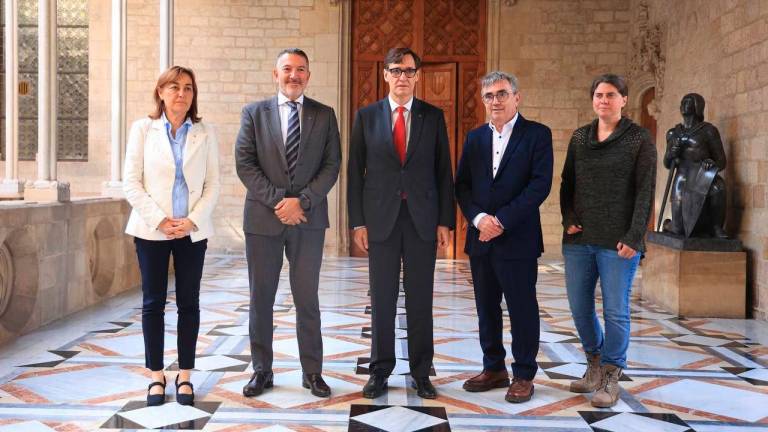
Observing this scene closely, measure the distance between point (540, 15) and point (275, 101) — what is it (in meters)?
7.77

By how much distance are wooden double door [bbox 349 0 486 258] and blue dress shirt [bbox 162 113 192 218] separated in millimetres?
7258

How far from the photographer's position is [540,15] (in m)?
10.4

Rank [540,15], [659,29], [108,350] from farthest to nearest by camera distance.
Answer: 1. [540,15]
2. [659,29]
3. [108,350]

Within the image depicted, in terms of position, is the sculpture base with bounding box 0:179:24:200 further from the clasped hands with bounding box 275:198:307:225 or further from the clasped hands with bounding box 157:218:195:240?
the clasped hands with bounding box 275:198:307:225

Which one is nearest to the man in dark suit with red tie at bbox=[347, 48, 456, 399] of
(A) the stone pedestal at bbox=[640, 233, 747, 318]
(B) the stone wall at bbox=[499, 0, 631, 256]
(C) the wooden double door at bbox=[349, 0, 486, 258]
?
(A) the stone pedestal at bbox=[640, 233, 747, 318]

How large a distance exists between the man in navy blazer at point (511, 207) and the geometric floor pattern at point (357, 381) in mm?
378

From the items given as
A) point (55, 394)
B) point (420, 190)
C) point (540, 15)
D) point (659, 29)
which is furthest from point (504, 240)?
point (540, 15)

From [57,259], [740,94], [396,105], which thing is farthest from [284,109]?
[740,94]

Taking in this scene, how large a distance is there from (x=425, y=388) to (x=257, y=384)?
2.54ft

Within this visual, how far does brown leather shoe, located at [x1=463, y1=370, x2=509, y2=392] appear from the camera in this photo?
11.6 ft

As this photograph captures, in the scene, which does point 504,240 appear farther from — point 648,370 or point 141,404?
point 141,404

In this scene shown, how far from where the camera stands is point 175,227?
10.4 ft

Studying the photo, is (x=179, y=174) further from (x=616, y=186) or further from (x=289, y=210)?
(x=616, y=186)

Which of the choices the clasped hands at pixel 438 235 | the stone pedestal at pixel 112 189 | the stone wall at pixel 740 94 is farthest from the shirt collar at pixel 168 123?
the stone wall at pixel 740 94
